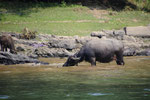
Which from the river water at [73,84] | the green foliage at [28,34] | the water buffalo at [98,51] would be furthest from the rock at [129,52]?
the green foliage at [28,34]

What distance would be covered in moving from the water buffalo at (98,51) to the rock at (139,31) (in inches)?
433

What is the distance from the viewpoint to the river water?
8.99m

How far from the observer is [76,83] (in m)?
11.1

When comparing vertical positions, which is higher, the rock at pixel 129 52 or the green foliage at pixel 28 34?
the green foliage at pixel 28 34

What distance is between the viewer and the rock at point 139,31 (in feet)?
86.8

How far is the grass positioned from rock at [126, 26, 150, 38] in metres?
2.10

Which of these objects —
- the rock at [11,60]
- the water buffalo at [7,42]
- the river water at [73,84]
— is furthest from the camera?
the water buffalo at [7,42]

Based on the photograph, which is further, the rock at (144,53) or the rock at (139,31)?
the rock at (139,31)

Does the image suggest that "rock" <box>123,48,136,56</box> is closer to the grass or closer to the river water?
the grass

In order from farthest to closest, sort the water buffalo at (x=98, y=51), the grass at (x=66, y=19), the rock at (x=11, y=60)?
the grass at (x=66, y=19) → the rock at (x=11, y=60) → the water buffalo at (x=98, y=51)

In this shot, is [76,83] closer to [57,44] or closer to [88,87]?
[88,87]

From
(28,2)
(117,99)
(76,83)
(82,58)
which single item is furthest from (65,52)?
(28,2)

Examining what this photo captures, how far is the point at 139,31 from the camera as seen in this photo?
2684 cm

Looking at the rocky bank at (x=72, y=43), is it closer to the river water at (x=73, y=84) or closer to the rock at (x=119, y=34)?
the rock at (x=119, y=34)
